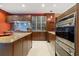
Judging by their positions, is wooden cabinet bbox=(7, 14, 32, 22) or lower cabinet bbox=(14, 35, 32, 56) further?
wooden cabinet bbox=(7, 14, 32, 22)

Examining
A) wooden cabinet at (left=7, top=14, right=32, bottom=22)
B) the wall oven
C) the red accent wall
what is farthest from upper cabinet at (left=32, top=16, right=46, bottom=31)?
the wall oven

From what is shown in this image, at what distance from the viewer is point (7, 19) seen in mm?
9359

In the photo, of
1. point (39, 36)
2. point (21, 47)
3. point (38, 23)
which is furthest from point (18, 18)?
point (21, 47)

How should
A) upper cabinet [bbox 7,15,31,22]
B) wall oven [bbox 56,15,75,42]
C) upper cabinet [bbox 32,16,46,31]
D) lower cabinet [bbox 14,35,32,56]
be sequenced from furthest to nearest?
upper cabinet [bbox 32,16,46,31] → upper cabinet [bbox 7,15,31,22] → lower cabinet [bbox 14,35,32,56] → wall oven [bbox 56,15,75,42]

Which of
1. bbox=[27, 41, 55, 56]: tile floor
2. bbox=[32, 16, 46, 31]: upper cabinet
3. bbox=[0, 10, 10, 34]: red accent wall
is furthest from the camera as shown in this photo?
bbox=[32, 16, 46, 31]: upper cabinet

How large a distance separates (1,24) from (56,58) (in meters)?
7.45

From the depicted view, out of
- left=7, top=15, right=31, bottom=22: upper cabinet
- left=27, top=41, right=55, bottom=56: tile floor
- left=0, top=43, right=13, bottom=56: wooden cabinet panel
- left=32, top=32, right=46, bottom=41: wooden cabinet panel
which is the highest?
left=7, top=15, right=31, bottom=22: upper cabinet

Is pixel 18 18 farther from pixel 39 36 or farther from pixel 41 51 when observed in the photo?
pixel 41 51

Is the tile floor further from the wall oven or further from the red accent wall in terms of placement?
the red accent wall

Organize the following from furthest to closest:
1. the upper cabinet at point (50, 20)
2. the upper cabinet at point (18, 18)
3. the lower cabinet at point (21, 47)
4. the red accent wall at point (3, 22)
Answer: the upper cabinet at point (50, 20), the upper cabinet at point (18, 18), the red accent wall at point (3, 22), the lower cabinet at point (21, 47)

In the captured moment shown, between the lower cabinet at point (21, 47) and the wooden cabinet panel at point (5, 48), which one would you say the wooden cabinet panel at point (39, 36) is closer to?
the lower cabinet at point (21, 47)

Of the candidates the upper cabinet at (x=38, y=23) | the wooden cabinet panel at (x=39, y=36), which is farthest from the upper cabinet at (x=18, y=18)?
the wooden cabinet panel at (x=39, y=36)

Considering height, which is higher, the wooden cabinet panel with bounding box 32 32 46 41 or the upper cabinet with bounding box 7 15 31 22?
the upper cabinet with bounding box 7 15 31 22

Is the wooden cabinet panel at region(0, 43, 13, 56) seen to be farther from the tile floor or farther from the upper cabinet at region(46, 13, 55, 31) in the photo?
the upper cabinet at region(46, 13, 55, 31)
